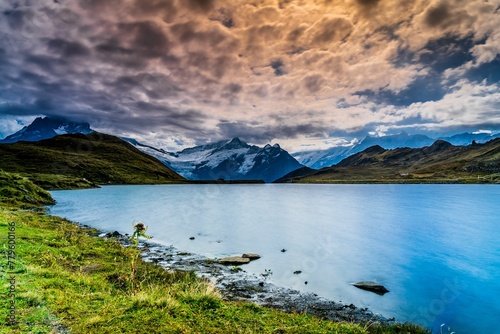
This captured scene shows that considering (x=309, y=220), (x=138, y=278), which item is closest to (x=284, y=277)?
(x=138, y=278)

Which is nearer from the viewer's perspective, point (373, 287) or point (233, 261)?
point (373, 287)

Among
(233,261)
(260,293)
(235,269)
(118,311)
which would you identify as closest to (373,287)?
(260,293)

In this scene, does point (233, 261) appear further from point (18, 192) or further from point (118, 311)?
point (18, 192)

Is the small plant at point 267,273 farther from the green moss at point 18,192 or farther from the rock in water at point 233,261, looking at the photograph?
the green moss at point 18,192

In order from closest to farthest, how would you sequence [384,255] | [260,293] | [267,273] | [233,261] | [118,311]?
[118,311]
[260,293]
[267,273]
[233,261]
[384,255]

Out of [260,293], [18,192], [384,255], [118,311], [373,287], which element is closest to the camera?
[118,311]

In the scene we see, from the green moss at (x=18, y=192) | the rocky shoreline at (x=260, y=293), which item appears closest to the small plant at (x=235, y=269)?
the rocky shoreline at (x=260, y=293)

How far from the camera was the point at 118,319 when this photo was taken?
8.96m

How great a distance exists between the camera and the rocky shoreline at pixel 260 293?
55.6 feet

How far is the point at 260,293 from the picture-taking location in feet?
64.1

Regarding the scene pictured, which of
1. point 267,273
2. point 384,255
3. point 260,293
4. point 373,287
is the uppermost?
point 260,293

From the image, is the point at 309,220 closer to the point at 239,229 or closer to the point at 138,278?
the point at 239,229

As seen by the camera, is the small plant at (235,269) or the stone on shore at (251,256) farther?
the stone on shore at (251,256)

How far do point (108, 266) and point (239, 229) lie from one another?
30.0 meters
